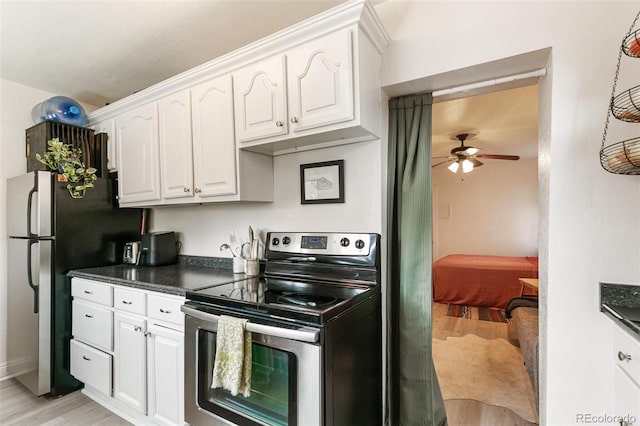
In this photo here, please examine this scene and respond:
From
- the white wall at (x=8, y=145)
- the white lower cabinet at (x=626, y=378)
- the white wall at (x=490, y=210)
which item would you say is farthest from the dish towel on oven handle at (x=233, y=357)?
the white wall at (x=490, y=210)

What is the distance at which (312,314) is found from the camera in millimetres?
1160

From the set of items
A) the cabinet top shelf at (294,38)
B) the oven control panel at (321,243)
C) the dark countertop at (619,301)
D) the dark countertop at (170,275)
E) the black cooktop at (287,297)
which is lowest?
the dark countertop at (170,275)

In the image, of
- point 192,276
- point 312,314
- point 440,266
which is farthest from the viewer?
point 440,266

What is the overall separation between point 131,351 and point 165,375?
339mm

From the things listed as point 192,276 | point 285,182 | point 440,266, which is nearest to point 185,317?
point 192,276

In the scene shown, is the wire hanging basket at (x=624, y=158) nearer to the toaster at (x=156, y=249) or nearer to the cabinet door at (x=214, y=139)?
the cabinet door at (x=214, y=139)

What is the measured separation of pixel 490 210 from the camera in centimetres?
584

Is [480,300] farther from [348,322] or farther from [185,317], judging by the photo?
[185,317]

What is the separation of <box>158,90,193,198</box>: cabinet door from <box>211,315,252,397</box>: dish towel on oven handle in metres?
1.11

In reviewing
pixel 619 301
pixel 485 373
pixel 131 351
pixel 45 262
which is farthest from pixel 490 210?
pixel 45 262

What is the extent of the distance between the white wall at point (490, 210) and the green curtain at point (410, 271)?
181 inches

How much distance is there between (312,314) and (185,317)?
2.47ft

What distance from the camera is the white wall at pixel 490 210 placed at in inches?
220

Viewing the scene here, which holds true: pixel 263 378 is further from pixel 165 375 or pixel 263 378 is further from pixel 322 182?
pixel 322 182
